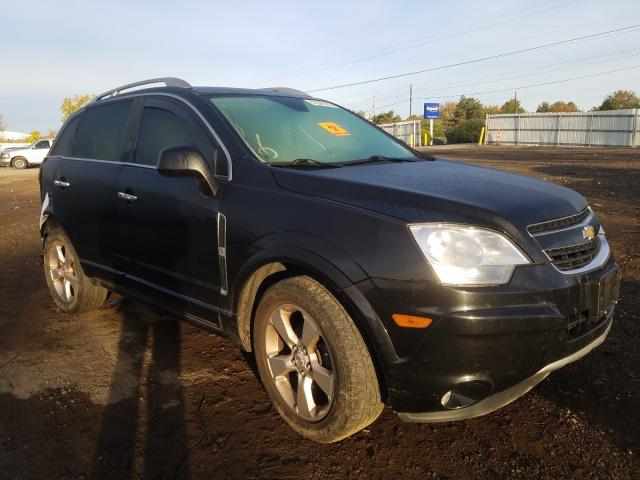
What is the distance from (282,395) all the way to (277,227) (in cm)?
88

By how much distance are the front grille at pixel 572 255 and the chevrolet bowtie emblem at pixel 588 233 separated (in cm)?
3

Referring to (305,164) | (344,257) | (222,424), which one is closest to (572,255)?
(344,257)

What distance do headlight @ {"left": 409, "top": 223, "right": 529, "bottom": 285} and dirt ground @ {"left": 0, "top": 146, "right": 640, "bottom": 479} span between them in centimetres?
91

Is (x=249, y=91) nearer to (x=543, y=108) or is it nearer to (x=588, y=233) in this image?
(x=588, y=233)

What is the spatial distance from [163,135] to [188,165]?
75cm

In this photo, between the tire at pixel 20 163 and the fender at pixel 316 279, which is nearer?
the fender at pixel 316 279

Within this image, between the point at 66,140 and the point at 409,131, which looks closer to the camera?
the point at 66,140

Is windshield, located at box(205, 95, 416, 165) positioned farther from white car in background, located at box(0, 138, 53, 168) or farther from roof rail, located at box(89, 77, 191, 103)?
white car in background, located at box(0, 138, 53, 168)

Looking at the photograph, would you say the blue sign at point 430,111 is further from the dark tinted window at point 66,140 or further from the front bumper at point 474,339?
the front bumper at point 474,339

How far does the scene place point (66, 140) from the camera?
4.38m

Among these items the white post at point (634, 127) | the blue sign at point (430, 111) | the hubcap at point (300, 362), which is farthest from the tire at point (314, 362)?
the blue sign at point (430, 111)

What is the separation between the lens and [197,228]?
2846mm

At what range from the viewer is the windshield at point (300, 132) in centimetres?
298

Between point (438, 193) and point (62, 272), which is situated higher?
point (438, 193)
